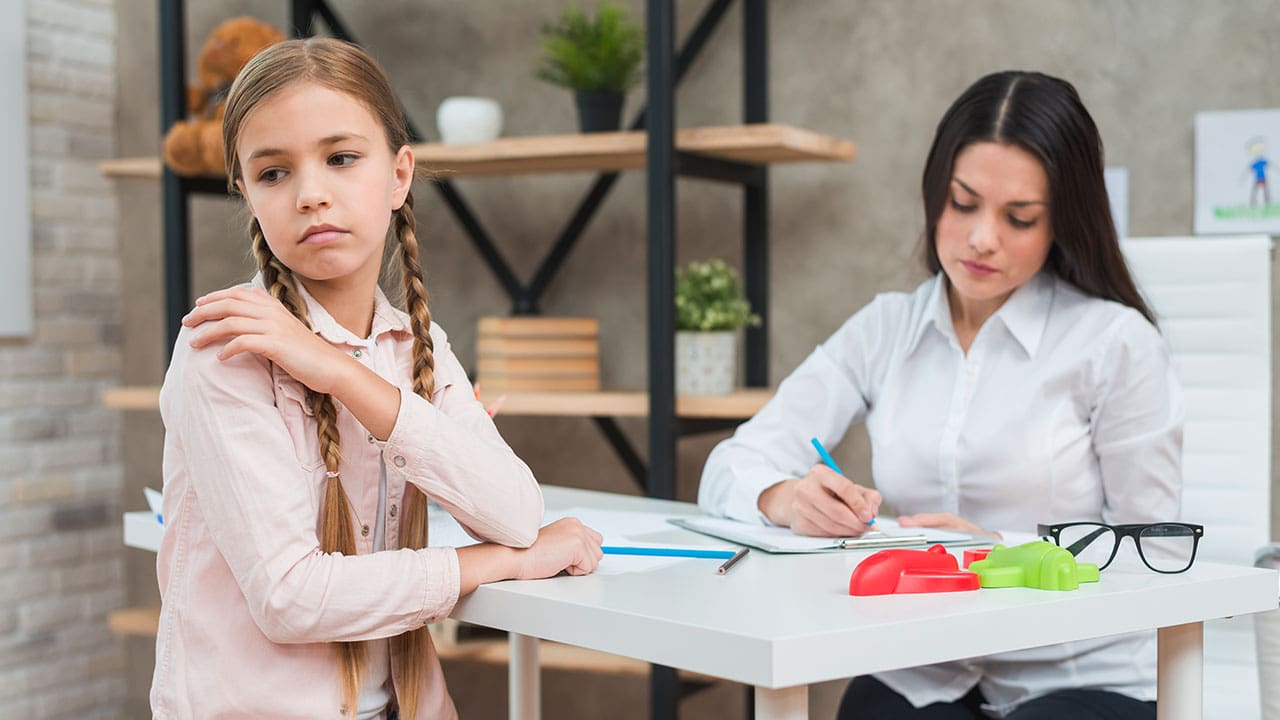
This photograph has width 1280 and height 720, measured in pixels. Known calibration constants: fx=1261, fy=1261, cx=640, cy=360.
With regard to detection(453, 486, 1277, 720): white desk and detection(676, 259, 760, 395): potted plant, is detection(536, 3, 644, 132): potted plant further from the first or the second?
detection(453, 486, 1277, 720): white desk

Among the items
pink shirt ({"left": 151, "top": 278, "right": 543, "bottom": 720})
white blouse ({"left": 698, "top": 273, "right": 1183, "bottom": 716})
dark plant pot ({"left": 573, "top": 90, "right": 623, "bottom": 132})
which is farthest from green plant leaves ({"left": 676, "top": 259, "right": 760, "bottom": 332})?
pink shirt ({"left": 151, "top": 278, "right": 543, "bottom": 720})

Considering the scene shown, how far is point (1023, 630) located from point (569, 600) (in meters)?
0.35

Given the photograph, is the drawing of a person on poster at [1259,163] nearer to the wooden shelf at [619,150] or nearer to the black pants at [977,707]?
the wooden shelf at [619,150]

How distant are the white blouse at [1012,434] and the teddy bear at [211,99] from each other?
1481 mm

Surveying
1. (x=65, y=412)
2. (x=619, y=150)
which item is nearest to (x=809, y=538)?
(x=619, y=150)

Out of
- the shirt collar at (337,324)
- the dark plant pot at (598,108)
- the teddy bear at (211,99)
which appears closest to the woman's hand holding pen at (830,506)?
the shirt collar at (337,324)

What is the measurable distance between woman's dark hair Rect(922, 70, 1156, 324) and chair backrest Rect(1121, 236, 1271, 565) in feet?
0.76

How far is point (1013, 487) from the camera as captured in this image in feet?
5.31

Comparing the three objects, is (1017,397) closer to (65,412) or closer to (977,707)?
(977,707)

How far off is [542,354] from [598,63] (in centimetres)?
60

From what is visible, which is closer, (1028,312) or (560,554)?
(560,554)

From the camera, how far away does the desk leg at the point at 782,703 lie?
2.96ft

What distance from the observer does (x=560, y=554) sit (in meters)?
1.12

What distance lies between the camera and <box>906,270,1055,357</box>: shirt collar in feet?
5.43
